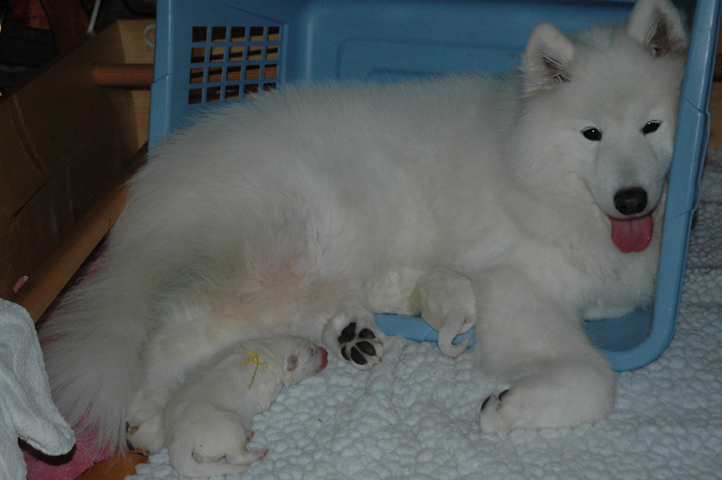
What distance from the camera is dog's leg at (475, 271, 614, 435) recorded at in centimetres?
167

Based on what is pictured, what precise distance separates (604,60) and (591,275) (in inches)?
25.7

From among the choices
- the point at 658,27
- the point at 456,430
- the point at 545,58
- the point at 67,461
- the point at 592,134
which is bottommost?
the point at 67,461

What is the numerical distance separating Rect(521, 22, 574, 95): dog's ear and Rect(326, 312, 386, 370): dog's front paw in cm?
90

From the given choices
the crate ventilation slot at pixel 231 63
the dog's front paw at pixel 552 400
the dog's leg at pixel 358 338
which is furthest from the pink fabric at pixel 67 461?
the crate ventilation slot at pixel 231 63

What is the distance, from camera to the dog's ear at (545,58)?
168 centimetres

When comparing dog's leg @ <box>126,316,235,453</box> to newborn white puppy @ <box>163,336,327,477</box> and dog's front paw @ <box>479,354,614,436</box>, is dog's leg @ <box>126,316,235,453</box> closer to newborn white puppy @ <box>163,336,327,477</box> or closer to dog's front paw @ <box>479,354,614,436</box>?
newborn white puppy @ <box>163,336,327,477</box>

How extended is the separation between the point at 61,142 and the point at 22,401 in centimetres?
184

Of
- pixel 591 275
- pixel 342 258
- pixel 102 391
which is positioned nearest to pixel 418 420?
pixel 342 258

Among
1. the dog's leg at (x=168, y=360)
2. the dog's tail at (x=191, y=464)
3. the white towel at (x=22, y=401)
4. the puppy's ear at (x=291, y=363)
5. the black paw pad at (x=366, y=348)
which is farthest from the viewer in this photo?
the black paw pad at (x=366, y=348)

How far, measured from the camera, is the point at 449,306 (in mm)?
1954

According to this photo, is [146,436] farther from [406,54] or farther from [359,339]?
[406,54]

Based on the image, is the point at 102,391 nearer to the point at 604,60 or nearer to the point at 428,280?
the point at 428,280

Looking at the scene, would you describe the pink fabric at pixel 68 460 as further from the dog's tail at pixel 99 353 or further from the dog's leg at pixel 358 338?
the dog's leg at pixel 358 338

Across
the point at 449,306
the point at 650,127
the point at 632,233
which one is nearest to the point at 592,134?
the point at 650,127
